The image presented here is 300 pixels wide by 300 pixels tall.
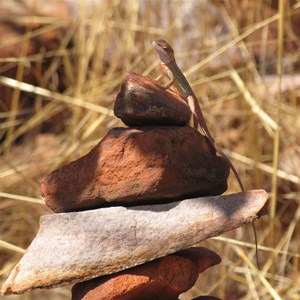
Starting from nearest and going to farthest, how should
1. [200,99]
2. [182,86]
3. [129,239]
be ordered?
1. [129,239]
2. [182,86]
3. [200,99]

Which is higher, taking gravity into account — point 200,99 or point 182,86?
point 182,86

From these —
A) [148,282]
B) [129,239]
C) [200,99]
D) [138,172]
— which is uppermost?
[138,172]

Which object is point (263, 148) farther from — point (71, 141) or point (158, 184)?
point (158, 184)

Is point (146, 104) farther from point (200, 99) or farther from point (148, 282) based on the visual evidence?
point (200, 99)

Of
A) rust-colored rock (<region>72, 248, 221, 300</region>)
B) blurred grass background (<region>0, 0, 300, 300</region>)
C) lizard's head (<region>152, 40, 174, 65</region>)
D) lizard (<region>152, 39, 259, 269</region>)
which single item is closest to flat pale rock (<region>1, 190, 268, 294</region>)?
rust-colored rock (<region>72, 248, 221, 300</region>)

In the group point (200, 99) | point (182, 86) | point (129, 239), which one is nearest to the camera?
point (129, 239)

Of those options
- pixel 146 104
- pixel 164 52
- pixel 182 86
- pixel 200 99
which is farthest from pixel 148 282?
pixel 200 99

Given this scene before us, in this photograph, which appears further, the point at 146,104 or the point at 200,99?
the point at 200,99
